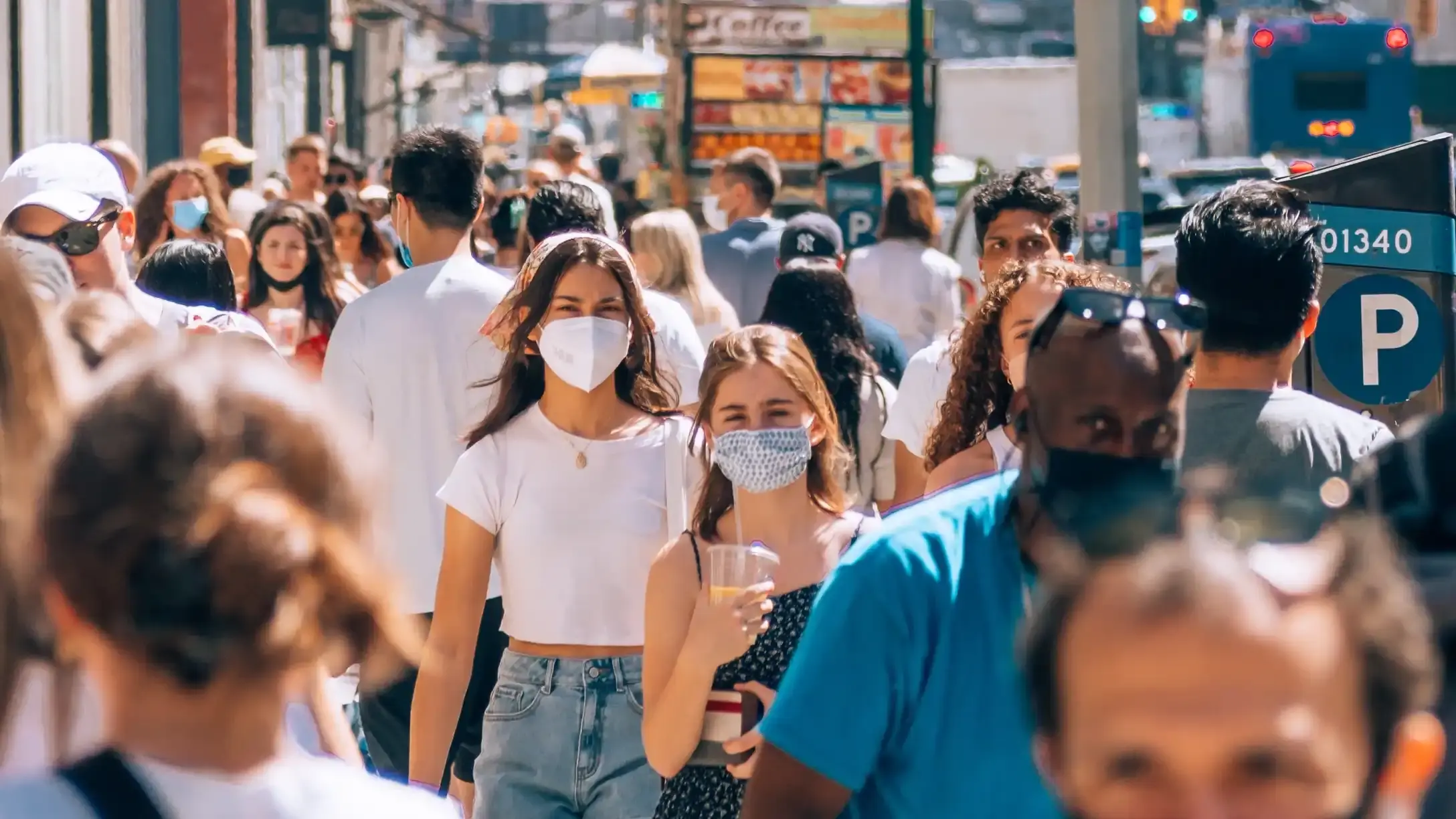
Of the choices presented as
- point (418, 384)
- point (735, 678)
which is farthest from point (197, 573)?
point (418, 384)

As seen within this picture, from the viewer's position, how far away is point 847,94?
19859 mm

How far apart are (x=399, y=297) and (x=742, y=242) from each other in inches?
178

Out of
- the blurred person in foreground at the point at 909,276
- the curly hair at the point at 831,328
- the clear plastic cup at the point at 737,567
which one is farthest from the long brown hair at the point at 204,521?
the blurred person in foreground at the point at 909,276

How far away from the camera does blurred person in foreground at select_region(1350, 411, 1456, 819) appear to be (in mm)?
2287

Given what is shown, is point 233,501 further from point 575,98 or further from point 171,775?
point 575,98

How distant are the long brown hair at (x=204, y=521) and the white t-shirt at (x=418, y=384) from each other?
3754 millimetres

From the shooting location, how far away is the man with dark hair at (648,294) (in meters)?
6.20

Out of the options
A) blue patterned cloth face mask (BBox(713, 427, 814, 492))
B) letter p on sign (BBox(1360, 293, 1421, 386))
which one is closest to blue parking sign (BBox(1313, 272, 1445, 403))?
letter p on sign (BBox(1360, 293, 1421, 386))

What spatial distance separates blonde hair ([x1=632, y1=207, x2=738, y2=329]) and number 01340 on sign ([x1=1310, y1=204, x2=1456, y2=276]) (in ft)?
9.79

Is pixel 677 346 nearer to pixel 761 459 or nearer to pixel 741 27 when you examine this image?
pixel 761 459

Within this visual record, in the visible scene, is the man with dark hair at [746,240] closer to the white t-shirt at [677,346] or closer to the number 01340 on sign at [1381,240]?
the white t-shirt at [677,346]

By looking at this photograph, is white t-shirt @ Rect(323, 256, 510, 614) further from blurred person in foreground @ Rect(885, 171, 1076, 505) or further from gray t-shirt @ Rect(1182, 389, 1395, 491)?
gray t-shirt @ Rect(1182, 389, 1395, 491)

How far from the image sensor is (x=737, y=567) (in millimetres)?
3877

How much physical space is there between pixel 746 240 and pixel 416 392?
15.3 feet
